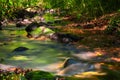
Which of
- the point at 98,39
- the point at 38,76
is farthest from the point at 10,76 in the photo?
the point at 98,39

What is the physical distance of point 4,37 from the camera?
14.7 metres

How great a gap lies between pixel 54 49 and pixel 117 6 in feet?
20.8

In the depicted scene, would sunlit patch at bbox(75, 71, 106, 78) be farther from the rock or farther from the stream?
the rock

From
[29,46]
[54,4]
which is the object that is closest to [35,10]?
[54,4]

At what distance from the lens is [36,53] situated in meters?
11.3

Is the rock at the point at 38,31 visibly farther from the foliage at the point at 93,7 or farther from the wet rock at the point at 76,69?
the wet rock at the point at 76,69

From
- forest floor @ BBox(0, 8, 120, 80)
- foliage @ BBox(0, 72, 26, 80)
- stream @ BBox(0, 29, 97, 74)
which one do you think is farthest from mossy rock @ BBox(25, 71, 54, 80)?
forest floor @ BBox(0, 8, 120, 80)

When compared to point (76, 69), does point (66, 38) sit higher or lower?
higher

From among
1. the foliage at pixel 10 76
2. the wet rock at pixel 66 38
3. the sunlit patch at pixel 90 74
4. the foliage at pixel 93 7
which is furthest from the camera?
the foliage at pixel 93 7

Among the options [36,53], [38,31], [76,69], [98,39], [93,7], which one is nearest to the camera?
[76,69]

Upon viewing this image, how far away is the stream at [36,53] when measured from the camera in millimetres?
9508

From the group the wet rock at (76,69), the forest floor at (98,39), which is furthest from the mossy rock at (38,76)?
the forest floor at (98,39)

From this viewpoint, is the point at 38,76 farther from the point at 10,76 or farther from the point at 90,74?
the point at 90,74

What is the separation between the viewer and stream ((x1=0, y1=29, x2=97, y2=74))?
31.2 feet
